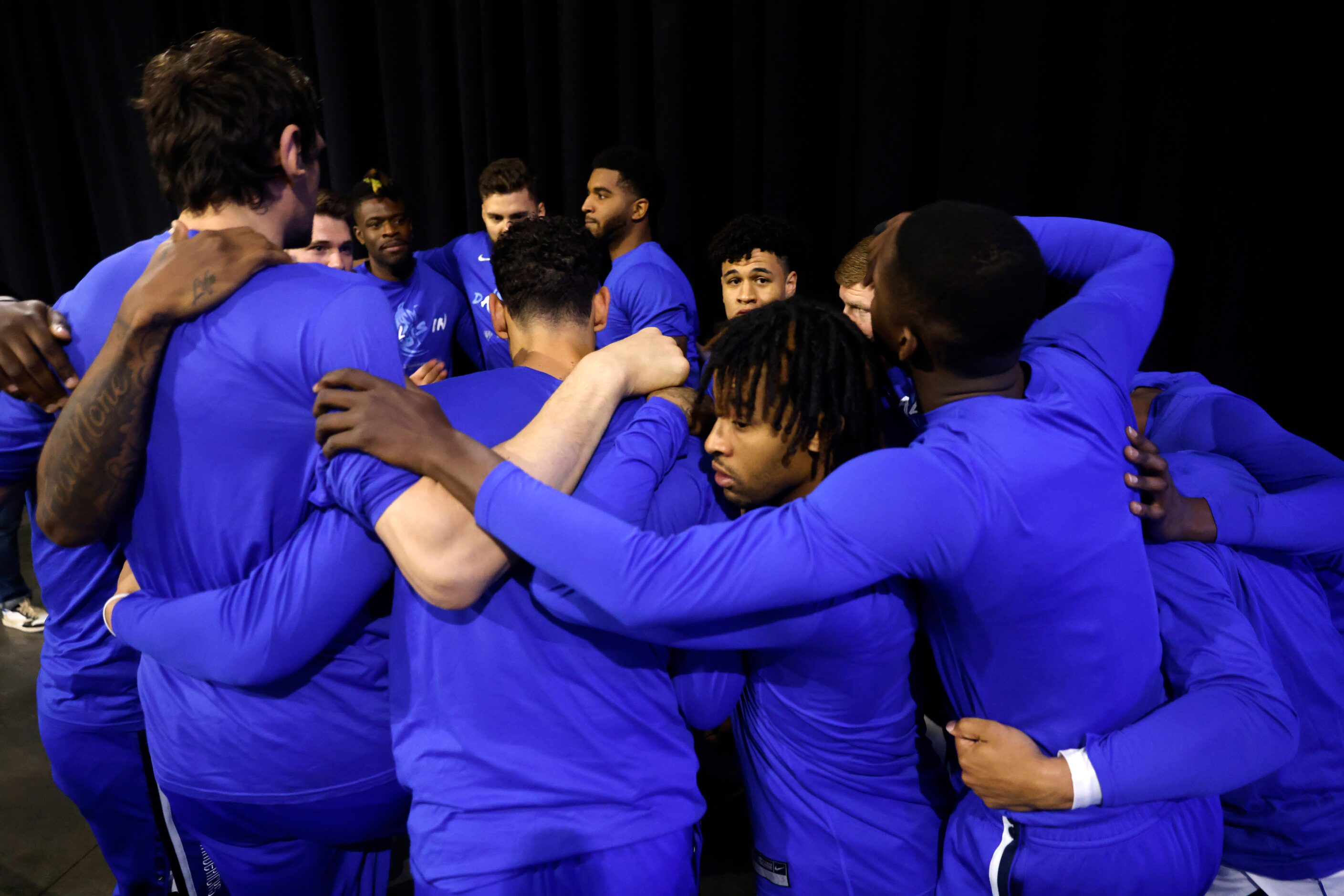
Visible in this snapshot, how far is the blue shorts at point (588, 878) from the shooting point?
1.05 metres

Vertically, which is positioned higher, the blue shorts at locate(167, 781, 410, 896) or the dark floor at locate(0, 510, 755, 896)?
the blue shorts at locate(167, 781, 410, 896)

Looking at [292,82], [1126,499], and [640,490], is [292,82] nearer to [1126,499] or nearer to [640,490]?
[640,490]

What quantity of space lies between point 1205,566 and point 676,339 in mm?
881

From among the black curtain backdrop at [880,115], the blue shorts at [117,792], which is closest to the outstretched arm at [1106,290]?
the black curtain backdrop at [880,115]

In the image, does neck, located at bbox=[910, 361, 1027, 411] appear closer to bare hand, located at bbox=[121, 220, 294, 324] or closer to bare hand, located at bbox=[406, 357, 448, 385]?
bare hand, located at bbox=[121, 220, 294, 324]

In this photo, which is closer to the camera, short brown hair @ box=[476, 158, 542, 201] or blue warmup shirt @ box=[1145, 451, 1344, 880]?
blue warmup shirt @ box=[1145, 451, 1344, 880]

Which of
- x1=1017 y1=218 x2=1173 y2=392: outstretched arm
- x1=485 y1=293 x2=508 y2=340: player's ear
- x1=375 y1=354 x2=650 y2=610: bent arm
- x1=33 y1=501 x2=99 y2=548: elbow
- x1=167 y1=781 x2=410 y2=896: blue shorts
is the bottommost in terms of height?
x1=167 y1=781 x2=410 y2=896: blue shorts

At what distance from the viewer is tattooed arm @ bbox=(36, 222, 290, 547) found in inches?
41.0

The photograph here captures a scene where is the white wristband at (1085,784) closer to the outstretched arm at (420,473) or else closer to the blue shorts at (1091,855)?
the blue shorts at (1091,855)

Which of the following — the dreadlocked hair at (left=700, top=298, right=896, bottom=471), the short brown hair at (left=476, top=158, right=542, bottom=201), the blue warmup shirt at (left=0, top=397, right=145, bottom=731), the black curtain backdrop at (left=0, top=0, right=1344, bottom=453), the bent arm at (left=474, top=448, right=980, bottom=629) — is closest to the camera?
the bent arm at (left=474, top=448, right=980, bottom=629)

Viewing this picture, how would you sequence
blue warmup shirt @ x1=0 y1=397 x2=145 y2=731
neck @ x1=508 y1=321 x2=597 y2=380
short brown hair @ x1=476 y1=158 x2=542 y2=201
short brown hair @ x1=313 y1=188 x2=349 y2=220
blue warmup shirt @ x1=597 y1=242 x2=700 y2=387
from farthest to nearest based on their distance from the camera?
short brown hair @ x1=476 y1=158 x2=542 y2=201 → blue warmup shirt @ x1=597 y1=242 x2=700 y2=387 → short brown hair @ x1=313 y1=188 x2=349 y2=220 → blue warmup shirt @ x1=0 y1=397 x2=145 y2=731 → neck @ x1=508 y1=321 x2=597 y2=380

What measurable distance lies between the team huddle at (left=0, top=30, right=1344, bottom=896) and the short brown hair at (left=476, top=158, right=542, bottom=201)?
6.25ft

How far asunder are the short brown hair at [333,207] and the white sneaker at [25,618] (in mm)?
2046

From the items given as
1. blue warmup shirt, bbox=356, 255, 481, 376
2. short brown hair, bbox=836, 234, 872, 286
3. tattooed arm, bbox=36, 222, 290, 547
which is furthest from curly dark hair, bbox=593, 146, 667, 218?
tattooed arm, bbox=36, 222, 290, 547
